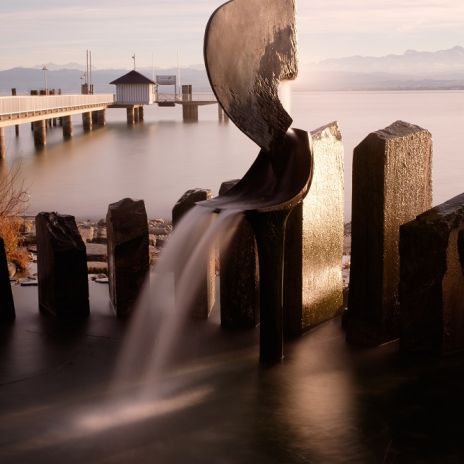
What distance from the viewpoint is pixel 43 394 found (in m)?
4.48

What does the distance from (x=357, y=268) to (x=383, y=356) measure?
64cm

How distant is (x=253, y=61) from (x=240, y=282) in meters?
1.66

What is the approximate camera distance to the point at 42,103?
2711 cm

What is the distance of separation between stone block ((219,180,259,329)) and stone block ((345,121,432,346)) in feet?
2.13

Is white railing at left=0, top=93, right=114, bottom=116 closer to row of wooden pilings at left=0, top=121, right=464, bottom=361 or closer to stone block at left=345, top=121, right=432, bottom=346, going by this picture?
row of wooden pilings at left=0, top=121, right=464, bottom=361

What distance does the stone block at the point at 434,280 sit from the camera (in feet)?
15.7

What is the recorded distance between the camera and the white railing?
22459mm

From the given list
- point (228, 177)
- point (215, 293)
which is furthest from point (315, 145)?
point (228, 177)

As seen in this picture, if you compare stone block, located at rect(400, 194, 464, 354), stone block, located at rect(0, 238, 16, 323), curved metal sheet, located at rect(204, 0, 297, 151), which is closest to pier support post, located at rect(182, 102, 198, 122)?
stone block, located at rect(0, 238, 16, 323)

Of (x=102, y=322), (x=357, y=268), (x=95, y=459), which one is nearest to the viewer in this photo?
(x=95, y=459)

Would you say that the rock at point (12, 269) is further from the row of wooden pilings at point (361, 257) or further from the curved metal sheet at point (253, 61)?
the curved metal sheet at point (253, 61)

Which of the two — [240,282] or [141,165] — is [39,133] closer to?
[141,165]

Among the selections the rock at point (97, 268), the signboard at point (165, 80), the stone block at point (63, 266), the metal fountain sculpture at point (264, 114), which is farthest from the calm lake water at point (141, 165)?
the signboard at point (165, 80)

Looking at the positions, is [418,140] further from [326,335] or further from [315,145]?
[326,335]
